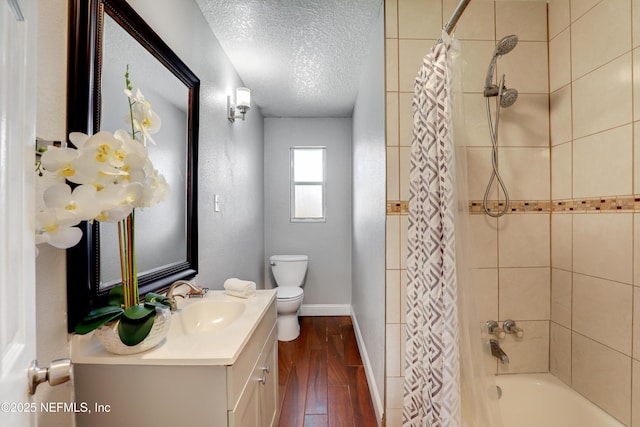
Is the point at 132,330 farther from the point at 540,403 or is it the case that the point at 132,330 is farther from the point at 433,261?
the point at 540,403

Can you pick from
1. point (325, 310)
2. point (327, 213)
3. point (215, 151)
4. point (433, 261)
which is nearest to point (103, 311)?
point (433, 261)

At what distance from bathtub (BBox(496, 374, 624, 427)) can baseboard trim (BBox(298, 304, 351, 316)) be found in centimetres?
198

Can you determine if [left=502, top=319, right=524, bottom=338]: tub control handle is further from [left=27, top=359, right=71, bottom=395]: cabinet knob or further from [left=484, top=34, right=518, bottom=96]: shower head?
[left=27, top=359, right=71, bottom=395]: cabinet knob

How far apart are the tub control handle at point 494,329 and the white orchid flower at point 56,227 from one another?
1.74 metres

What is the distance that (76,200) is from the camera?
592 mm

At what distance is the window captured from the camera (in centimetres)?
339

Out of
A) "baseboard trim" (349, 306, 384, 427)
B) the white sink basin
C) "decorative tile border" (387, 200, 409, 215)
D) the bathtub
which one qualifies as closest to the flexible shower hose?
"decorative tile border" (387, 200, 409, 215)

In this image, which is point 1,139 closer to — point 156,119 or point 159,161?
point 156,119

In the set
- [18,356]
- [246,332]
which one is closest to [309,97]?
[246,332]

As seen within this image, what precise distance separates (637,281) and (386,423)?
129cm

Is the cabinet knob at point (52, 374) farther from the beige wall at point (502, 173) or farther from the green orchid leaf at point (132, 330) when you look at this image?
the beige wall at point (502, 173)

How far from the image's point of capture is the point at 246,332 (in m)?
0.98

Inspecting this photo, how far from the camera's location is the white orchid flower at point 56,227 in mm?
576

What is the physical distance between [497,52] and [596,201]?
801mm
